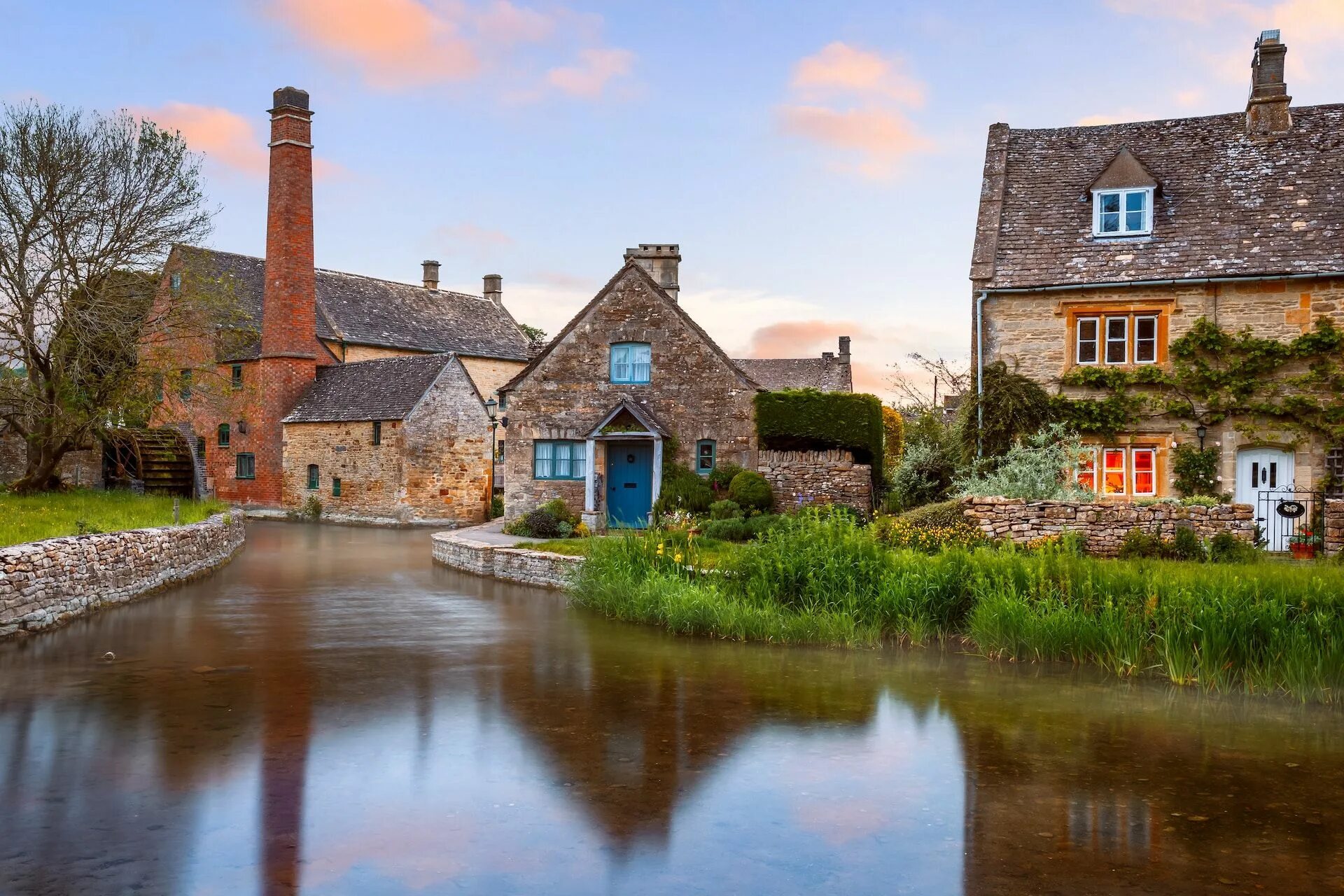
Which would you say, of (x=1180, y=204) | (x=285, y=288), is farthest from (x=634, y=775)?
(x=285, y=288)

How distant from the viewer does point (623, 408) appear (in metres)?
24.7

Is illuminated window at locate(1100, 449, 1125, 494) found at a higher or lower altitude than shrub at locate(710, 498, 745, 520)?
higher

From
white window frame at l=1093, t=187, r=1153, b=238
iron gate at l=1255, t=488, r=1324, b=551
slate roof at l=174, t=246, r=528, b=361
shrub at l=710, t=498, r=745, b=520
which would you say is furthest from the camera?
slate roof at l=174, t=246, r=528, b=361

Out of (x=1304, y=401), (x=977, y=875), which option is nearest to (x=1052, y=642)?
(x=977, y=875)

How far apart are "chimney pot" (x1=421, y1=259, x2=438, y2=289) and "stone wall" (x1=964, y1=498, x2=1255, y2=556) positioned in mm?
39541

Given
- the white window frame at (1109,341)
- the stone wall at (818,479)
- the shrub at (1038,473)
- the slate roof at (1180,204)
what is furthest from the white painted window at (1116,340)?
the stone wall at (818,479)

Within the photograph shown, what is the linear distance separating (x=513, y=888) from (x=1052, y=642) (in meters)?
7.72

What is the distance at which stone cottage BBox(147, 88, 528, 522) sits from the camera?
3525 centimetres

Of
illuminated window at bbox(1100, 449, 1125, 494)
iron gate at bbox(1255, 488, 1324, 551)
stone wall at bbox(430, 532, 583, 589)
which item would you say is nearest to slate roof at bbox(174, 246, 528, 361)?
stone wall at bbox(430, 532, 583, 589)

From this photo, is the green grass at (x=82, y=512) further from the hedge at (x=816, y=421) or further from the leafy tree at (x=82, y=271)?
the hedge at (x=816, y=421)

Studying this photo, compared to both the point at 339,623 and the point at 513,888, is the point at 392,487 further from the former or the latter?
the point at 513,888

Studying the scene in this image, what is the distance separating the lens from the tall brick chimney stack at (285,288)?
3744 cm

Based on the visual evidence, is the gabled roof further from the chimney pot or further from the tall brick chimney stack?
the chimney pot

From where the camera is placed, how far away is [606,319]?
25.3 m
